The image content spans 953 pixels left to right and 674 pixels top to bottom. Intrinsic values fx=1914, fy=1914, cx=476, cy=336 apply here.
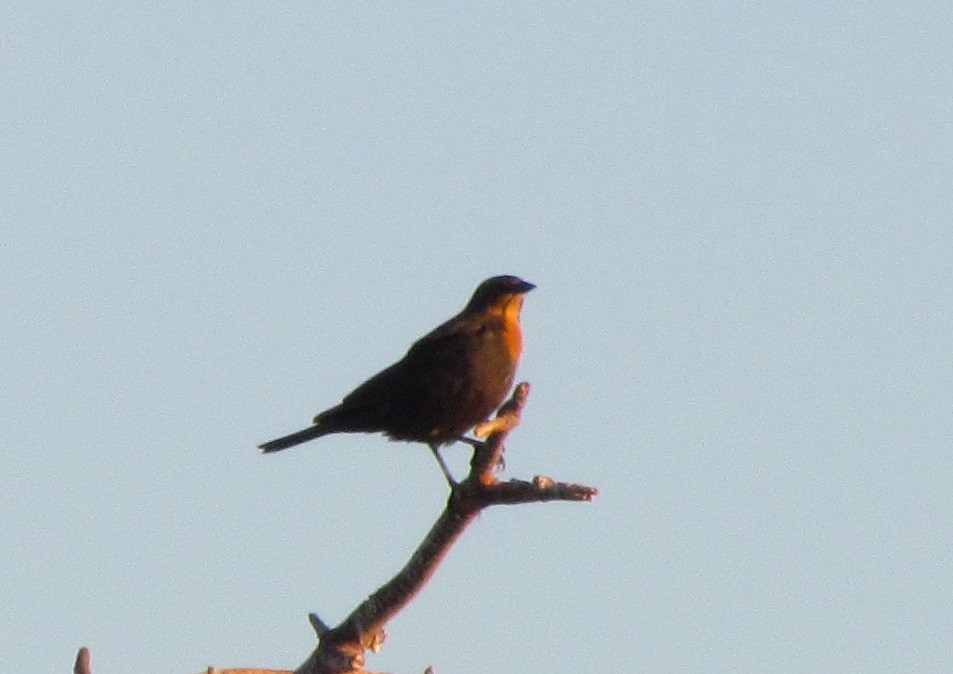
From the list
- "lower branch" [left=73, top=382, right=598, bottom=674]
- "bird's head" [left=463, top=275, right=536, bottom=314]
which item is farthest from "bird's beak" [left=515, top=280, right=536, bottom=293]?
"lower branch" [left=73, top=382, right=598, bottom=674]

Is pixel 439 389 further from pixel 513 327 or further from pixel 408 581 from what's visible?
pixel 408 581

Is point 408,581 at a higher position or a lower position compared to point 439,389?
lower

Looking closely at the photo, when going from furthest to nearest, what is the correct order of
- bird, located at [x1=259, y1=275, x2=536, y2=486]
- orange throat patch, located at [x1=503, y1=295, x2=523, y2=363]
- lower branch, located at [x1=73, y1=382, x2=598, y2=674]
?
orange throat patch, located at [x1=503, y1=295, x2=523, y2=363] < bird, located at [x1=259, y1=275, x2=536, y2=486] < lower branch, located at [x1=73, y1=382, x2=598, y2=674]

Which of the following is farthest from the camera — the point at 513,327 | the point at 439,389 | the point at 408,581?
the point at 513,327

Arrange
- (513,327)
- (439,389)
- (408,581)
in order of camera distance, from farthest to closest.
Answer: (513,327) → (439,389) → (408,581)

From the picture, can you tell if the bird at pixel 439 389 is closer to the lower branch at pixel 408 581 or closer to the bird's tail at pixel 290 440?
the bird's tail at pixel 290 440

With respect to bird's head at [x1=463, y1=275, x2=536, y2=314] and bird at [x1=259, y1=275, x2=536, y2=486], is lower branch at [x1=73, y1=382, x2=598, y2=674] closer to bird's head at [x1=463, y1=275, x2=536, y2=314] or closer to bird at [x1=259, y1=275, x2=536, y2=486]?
bird at [x1=259, y1=275, x2=536, y2=486]

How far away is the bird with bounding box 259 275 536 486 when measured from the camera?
9883 millimetres

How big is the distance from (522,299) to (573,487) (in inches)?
142

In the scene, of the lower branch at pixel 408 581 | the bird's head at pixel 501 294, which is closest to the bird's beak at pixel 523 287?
the bird's head at pixel 501 294

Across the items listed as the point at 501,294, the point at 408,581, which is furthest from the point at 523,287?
the point at 408,581

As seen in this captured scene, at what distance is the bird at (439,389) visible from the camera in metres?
9.88

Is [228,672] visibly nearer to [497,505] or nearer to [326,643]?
[326,643]

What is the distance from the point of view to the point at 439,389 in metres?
9.90
